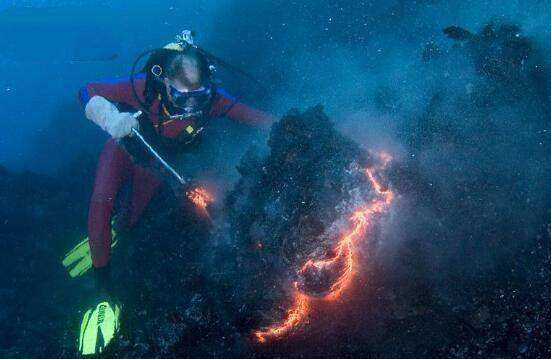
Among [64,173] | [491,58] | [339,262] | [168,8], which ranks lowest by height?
[64,173]

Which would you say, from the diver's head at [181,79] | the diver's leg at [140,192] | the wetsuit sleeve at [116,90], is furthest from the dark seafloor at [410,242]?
the wetsuit sleeve at [116,90]

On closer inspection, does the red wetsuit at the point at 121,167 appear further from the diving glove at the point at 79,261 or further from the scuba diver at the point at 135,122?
the diving glove at the point at 79,261

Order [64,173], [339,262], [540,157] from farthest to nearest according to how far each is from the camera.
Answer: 1. [64,173]
2. [540,157]
3. [339,262]

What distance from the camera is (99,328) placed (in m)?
4.60

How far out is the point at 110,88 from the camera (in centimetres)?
Result: 595

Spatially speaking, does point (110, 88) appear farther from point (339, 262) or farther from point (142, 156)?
point (339, 262)

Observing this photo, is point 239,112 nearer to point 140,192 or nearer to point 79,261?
point 140,192

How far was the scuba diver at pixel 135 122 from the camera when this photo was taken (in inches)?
197

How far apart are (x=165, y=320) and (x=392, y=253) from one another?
2910 millimetres

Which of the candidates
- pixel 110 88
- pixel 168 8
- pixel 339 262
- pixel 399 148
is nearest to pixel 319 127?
pixel 399 148

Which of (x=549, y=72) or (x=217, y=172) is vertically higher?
(x=549, y=72)

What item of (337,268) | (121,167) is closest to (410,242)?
(337,268)

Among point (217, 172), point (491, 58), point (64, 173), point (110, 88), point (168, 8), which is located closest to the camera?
point (491, 58)

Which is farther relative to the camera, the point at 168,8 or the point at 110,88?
the point at 168,8
